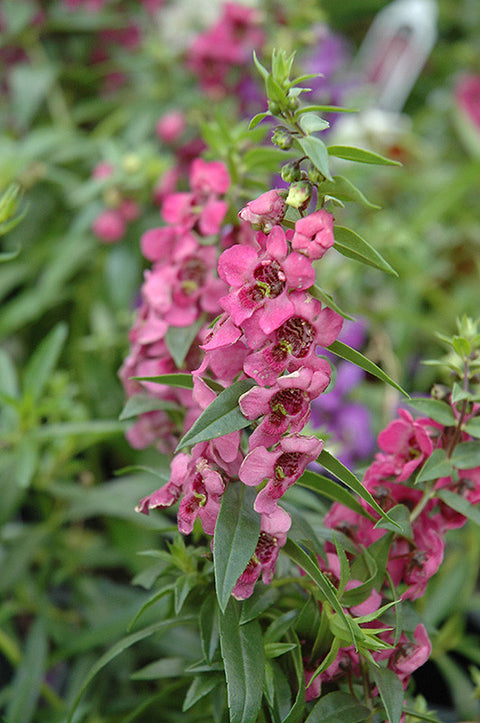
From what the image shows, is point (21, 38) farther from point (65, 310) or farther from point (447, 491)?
point (447, 491)

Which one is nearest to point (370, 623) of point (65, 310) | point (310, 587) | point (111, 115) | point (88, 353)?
point (310, 587)

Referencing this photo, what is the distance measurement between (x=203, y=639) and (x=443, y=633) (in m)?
0.39

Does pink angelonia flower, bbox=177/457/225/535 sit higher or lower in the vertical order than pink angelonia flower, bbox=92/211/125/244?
higher

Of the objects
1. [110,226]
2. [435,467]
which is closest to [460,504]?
[435,467]

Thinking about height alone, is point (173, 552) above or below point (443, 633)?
above

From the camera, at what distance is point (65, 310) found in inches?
45.1

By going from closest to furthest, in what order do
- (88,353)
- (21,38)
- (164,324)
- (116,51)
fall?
1. (164,324)
2. (88,353)
3. (21,38)
4. (116,51)

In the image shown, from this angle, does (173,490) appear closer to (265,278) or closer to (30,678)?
(265,278)

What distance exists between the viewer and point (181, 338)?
0.53 metres

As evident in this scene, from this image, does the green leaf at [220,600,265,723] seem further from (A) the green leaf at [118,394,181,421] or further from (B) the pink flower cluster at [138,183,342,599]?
(A) the green leaf at [118,394,181,421]

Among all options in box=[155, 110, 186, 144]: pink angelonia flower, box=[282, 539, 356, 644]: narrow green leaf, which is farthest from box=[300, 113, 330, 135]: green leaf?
box=[155, 110, 186, 144]: pink angelonia flower

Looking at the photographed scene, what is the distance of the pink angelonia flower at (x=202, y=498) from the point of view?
0.40 m

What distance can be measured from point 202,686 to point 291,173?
330 millimetres

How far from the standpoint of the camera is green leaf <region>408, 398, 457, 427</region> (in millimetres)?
461
